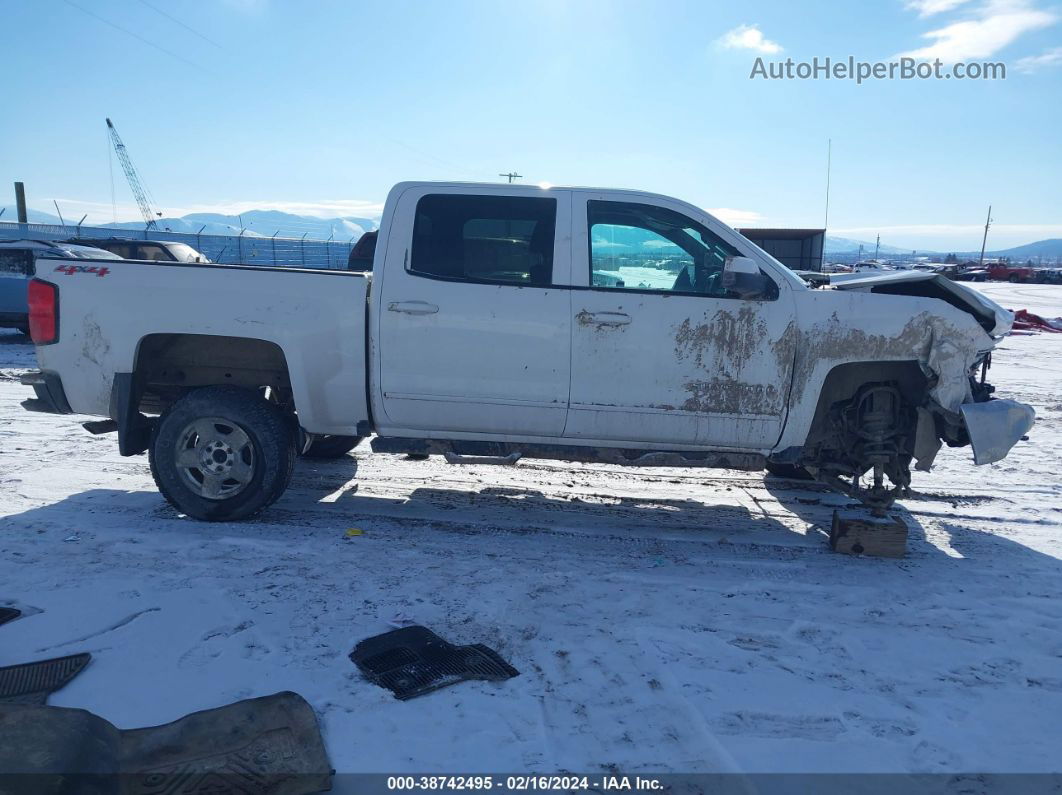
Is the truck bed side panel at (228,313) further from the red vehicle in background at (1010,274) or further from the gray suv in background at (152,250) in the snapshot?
the red vehicle in background at (1010,274)

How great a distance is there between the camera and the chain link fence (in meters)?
29.1

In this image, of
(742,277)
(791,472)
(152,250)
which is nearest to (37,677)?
(742,277)

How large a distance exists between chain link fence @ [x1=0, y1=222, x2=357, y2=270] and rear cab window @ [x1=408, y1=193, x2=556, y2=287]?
25.2m

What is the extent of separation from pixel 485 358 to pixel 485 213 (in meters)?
0.97

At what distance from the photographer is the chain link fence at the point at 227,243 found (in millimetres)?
A: 29062

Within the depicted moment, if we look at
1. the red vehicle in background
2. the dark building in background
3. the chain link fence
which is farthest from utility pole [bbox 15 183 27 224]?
the red vehicle in background

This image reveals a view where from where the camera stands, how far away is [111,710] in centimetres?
294

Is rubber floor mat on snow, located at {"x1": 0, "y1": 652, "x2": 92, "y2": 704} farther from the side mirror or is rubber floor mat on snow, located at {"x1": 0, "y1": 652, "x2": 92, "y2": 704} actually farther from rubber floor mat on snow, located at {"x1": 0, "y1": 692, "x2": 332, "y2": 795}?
the side mirror

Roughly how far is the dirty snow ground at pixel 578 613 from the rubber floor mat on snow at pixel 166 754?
156mm

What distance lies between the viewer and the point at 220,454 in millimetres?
5012

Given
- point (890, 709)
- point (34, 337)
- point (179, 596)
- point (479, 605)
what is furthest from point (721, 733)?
point (34, 337)

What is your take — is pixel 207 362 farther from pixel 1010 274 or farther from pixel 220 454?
pixel 1010 274

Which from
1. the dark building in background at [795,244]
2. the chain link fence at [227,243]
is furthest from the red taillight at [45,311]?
the chain link fence at [227,243]

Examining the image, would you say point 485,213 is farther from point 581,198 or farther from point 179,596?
point 179,596
